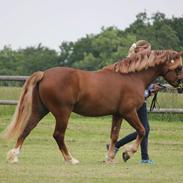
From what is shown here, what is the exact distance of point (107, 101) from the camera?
1224 cm

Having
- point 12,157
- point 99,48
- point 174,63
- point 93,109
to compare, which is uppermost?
point 174,63

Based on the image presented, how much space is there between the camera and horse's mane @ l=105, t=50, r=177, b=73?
12.5 m

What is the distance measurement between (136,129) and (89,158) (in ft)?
4.77

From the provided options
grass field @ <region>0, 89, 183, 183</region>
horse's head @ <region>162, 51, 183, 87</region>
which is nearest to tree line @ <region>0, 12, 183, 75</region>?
grass field @ <region>0, 89, 183, 183</region>

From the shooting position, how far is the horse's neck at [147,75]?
41.4ft

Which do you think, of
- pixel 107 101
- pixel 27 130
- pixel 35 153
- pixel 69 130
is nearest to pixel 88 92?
pixel 107 101

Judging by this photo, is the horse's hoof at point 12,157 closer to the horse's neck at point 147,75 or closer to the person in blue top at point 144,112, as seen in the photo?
the person in blue top at point 144,112

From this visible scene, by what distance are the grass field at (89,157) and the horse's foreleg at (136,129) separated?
0.67 feet

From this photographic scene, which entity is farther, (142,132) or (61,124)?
(142,132)

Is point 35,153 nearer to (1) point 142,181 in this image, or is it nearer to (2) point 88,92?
(2) point 88,92

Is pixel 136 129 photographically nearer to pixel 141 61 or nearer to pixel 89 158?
pixel 141 61

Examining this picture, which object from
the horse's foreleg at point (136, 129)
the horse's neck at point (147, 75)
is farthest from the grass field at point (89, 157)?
the horse's neck at point (147, 75)

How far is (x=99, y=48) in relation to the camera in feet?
324

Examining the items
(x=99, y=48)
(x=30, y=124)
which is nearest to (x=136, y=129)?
(x=30, y=124)
